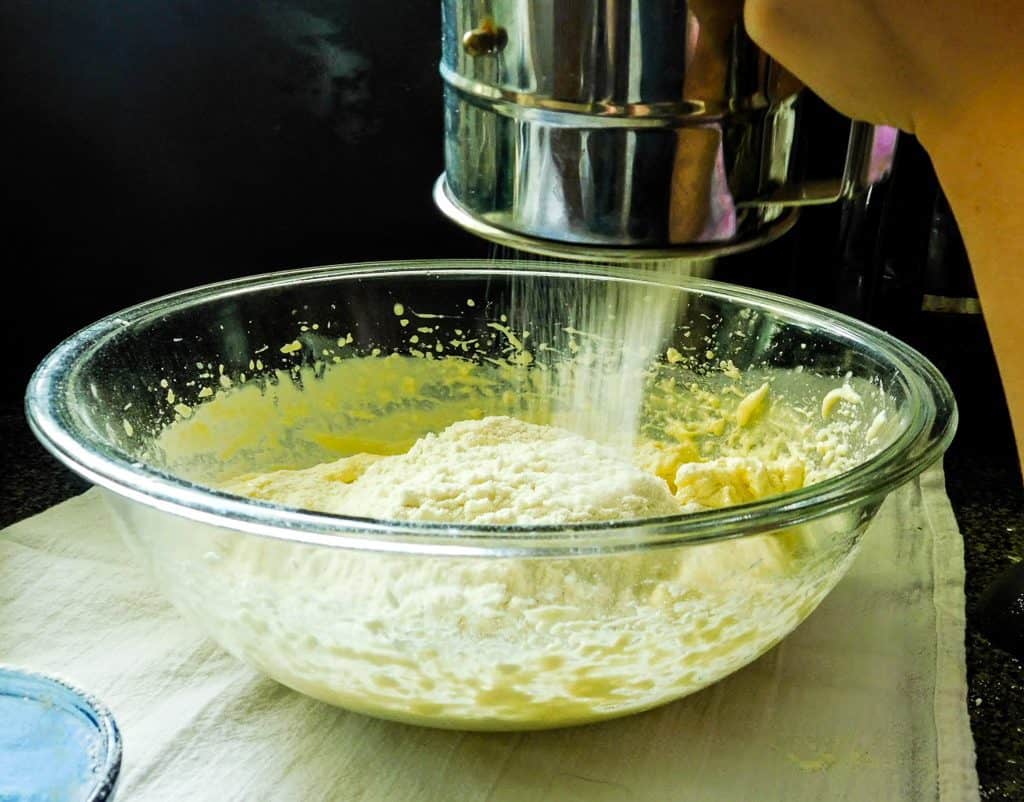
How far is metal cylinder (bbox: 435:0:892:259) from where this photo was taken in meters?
0.47

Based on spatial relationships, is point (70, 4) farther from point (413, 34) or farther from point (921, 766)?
point (921, 766)

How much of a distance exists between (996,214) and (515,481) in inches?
11.2

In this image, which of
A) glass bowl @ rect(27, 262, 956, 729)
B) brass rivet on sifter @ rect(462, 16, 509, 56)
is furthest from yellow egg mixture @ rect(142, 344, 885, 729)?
brass rivet on sifter @ rect(462, 16, 509, 56)

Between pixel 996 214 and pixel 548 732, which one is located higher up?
pixel 996 214

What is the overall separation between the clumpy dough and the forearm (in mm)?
206

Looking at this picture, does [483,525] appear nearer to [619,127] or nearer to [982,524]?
[619,127]

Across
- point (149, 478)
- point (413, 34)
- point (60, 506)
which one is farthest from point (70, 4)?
point (149, 478)

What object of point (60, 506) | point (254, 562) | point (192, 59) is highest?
point (192, 59)

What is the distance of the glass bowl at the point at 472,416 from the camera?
0.49 metres

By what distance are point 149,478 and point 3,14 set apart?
59 cm

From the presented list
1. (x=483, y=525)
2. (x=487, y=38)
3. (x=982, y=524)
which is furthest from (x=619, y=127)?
(x=982, y=524)

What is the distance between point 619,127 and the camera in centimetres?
49

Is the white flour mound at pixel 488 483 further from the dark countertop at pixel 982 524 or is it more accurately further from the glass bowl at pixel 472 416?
the dark countertop at pixel 982 524

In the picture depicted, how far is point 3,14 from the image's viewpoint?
0.90 m
